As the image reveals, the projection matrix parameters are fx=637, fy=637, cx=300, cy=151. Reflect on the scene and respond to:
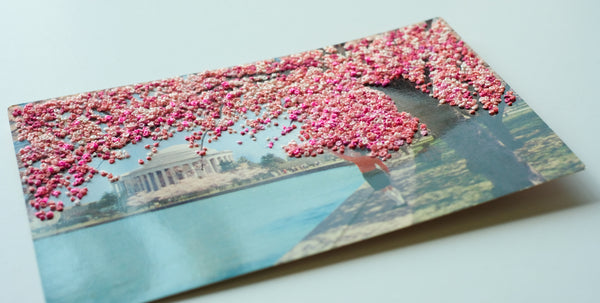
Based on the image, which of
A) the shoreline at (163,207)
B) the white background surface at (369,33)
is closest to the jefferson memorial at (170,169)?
the shoreline at (163,207)

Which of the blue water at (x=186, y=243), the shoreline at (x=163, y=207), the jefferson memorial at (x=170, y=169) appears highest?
the jefferson memorial at (x=170, y=169)

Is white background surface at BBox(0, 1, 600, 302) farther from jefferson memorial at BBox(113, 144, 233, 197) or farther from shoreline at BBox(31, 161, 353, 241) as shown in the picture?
jefferson memorial at BBox(113, 144, 233, 197)

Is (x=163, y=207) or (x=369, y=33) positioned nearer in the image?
(x=163, y=207)

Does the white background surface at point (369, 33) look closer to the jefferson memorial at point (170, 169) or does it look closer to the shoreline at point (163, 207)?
the shoreline at point (163, 207)

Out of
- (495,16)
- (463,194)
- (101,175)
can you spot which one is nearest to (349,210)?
(463,194)

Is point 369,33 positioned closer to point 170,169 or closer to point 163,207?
point 170,169

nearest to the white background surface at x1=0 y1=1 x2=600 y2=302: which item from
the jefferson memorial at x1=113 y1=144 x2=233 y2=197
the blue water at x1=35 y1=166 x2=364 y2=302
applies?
the blue water at x1=35 y1=166 x2=364 y2=302

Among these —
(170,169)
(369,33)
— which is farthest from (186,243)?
(369,33)
